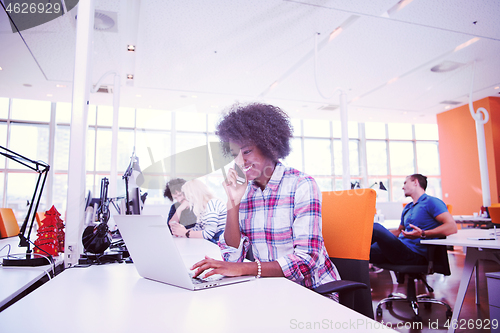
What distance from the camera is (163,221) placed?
79 cm

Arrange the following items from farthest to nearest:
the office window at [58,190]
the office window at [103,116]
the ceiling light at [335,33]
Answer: the office window at [103,116]
the office window at [58,190]
the ceiling light at [335,33]

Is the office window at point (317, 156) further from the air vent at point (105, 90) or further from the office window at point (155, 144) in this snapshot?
the office window at point (155, 144)

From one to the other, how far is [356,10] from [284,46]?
3.97 feet

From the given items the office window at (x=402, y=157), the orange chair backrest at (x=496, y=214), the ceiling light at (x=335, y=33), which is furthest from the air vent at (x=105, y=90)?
the office window at (x=402, y=157)

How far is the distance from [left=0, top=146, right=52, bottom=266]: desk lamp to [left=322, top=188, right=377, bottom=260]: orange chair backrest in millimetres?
1221

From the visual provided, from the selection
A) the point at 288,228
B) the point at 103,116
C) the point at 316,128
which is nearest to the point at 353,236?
the point at 288,228

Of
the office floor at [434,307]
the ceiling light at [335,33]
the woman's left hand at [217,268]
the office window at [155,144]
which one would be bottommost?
the office floor at [434,307]

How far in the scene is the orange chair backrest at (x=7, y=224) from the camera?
2752 millimetres

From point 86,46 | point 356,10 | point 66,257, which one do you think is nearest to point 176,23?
point 356,10

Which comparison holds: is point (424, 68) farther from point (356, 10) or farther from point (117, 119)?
point (117, 119)

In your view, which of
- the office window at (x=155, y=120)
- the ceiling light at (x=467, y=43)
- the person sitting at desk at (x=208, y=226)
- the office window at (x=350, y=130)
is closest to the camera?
the office window at (x=155, y=120)

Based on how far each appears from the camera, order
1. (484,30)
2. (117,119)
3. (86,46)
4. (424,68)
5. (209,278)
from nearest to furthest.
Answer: (209,278), (86,46), (117,119), (484,30), (424,68)

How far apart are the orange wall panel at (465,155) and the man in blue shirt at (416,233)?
5.84 m

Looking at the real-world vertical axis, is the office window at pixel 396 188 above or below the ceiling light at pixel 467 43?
below
